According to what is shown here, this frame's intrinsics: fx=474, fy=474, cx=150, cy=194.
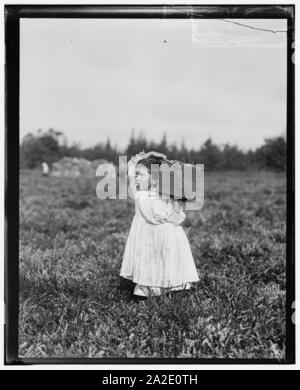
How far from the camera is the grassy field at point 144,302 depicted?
4875mm

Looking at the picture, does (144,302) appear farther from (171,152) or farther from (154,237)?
(171,152)

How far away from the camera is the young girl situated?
5.12m

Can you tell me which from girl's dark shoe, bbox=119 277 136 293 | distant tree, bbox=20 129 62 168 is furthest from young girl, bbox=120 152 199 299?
distant tree, bbox=20 129 62 168

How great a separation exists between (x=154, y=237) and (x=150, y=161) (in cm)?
83

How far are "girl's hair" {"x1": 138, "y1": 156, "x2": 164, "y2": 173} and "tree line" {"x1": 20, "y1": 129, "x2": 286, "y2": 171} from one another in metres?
6.20

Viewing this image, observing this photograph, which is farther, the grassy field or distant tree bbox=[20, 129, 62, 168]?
distant tree bbox=[20, 129, 62, 168]

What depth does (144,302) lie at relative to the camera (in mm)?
5129

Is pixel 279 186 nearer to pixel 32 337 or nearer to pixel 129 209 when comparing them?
pixel 129 209

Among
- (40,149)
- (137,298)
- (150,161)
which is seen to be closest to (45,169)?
(40,149)

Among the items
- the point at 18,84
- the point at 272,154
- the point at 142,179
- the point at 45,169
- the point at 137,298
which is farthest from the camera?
the point at 45,169

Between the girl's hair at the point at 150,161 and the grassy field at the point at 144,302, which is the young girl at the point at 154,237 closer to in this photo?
the girl's hair at the point at 150,161

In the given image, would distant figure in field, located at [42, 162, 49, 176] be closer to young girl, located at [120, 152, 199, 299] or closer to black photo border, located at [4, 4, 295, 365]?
black photo border, located at [4, 4, 295, 365]
